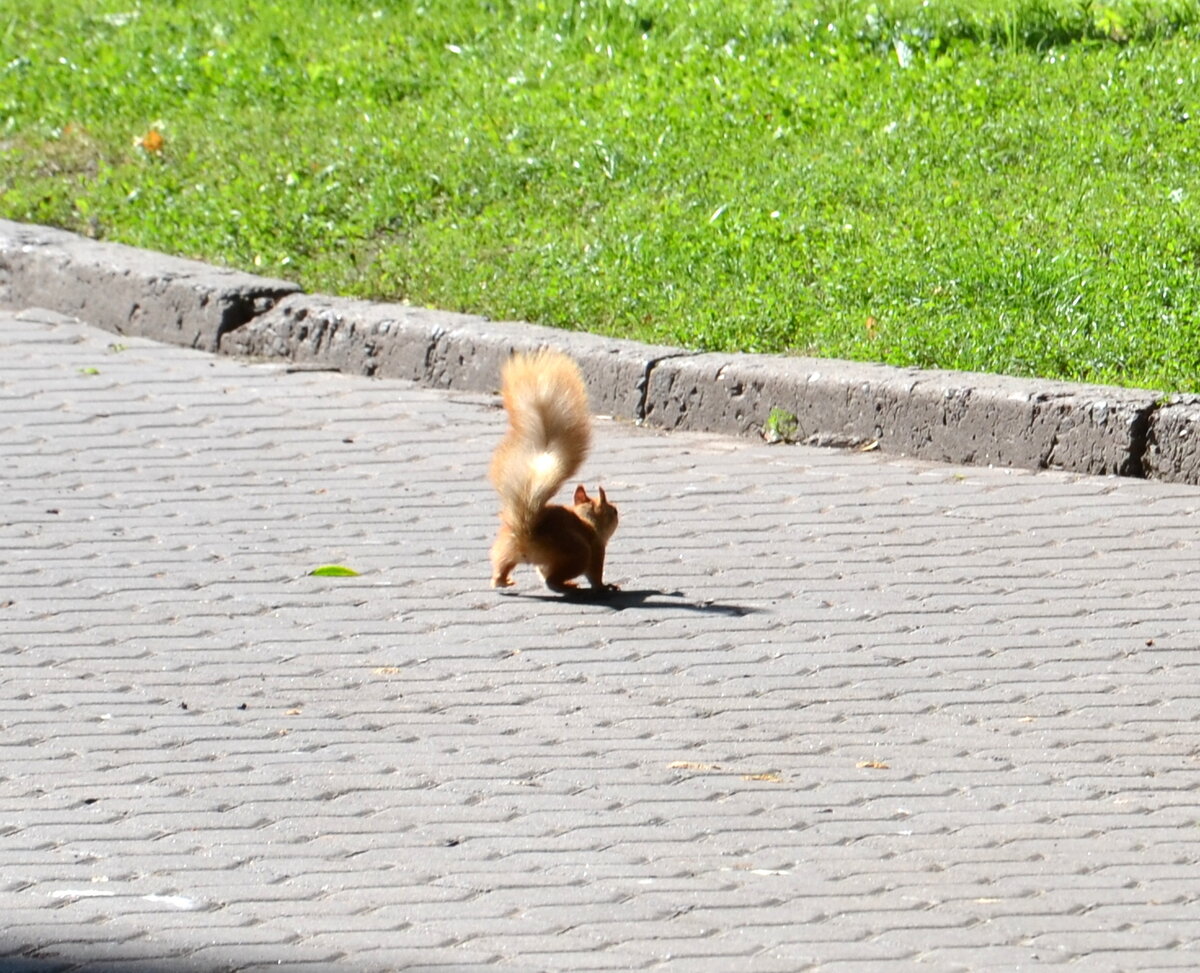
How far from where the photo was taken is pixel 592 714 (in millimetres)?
5512

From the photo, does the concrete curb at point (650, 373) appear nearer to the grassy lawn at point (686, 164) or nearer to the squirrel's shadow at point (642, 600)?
the grassy lawn at point (686, 164)

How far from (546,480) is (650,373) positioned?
237 cm

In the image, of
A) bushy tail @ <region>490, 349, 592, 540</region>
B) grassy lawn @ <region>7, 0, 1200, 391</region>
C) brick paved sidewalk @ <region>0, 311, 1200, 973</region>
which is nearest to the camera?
brick paved sidewalk @ <region>0, 311, 1200, 973</region>

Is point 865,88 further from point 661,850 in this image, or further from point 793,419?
point 661,850

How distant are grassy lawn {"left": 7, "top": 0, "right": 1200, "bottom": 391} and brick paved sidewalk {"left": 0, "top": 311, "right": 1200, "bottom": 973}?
1042 millimetres

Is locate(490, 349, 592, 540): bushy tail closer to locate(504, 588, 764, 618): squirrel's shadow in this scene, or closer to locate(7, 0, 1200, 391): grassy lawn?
locate(504, 588, 764, 618): squirrel's shadow

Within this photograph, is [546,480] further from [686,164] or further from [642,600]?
[686,164]

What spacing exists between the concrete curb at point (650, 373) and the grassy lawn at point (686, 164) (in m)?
0.28

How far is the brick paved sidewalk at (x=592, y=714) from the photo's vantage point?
4.24 metres

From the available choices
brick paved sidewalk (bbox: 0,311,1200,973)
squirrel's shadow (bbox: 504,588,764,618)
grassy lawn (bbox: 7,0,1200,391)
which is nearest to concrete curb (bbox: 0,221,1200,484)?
brick paved sidewalk (bbox: 0,311,1200,973)

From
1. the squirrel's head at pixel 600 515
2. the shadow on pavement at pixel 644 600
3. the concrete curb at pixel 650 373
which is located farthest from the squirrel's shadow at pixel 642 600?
the concrete curb at pixel 650 373

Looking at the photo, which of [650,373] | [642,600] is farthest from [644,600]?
[650,373]

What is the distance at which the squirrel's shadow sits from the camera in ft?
21.0

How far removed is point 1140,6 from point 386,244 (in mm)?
4748
